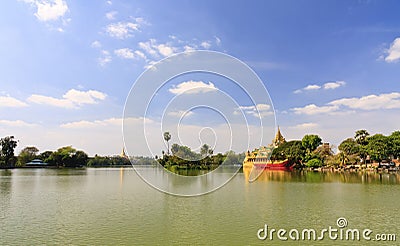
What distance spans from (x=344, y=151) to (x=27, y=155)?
7248 cm

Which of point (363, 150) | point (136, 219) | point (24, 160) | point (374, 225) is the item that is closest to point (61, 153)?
point (24, 160)

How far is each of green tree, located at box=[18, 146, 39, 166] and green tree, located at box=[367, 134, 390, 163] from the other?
74322mm

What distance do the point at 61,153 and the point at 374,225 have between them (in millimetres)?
76559

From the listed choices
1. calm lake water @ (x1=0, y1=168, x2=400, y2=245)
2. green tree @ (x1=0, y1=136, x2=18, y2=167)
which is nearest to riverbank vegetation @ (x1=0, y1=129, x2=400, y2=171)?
green tree @ (x1=0, y1=136, x2=18, y2=167)

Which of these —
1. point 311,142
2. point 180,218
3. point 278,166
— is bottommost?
point 278,166

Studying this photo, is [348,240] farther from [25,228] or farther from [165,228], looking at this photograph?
[25,228]

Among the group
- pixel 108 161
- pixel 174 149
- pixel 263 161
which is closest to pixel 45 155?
pixel 108 161

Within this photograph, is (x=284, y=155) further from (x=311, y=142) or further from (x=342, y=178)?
(x=342, y=178)

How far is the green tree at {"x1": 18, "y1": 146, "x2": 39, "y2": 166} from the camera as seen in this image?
242 ft

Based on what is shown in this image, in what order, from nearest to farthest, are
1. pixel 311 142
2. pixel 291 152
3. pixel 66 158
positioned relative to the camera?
pixel 291 152
pixel 311 142
pixel 66 158

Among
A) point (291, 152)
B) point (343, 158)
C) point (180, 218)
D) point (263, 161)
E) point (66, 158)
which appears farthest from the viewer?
point (66, 158)

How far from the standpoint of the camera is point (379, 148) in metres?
46.1

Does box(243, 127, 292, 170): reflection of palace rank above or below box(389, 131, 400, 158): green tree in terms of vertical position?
below

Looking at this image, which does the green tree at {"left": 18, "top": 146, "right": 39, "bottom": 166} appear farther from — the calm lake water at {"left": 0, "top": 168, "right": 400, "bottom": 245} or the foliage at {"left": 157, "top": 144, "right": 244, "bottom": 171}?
the calm lake water at {"left": 0, "top": 168, "right": 400, "bottom": 245}
